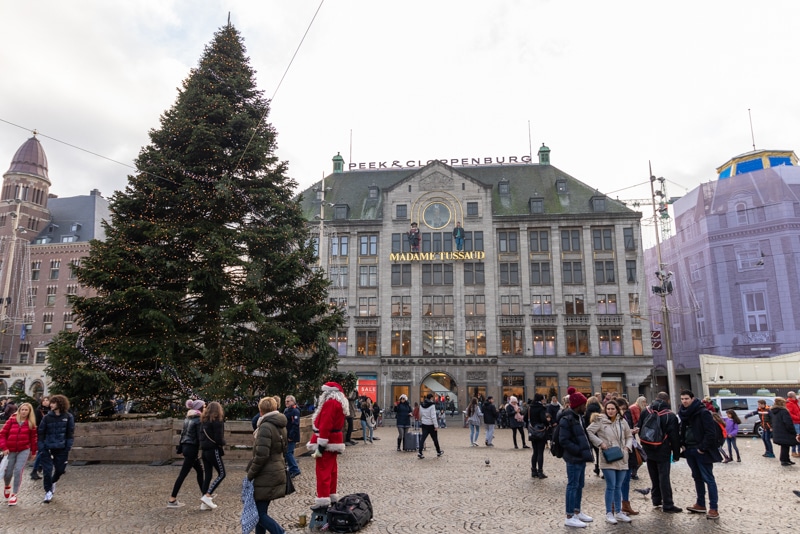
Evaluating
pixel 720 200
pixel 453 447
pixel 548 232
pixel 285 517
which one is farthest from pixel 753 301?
pixel 285 517

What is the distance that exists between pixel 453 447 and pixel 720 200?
38842 millimetres

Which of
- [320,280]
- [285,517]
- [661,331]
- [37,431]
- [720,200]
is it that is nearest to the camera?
[285,517]

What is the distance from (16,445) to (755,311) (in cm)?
5025

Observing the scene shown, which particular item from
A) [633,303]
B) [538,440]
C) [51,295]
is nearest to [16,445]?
[538,440]

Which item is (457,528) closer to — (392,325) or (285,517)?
(285,517)

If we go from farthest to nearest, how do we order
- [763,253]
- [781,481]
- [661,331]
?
[661,331] < [763,253] < [781,481]

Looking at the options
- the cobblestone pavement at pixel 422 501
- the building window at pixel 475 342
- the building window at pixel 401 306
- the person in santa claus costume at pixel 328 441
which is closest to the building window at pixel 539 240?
the building window at pixel 475 342

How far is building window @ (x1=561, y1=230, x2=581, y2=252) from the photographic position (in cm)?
5044

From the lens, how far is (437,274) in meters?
50.9

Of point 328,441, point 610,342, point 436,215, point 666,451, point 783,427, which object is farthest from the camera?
point 436,215

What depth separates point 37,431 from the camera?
1140 cm

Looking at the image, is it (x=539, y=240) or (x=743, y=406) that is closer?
(x=743, y=406)

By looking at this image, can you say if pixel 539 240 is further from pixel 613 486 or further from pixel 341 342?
pixel 613 486

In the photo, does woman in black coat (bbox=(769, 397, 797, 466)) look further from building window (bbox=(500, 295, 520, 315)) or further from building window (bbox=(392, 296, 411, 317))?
building window (bbox=(392, 296, 411, 317))
